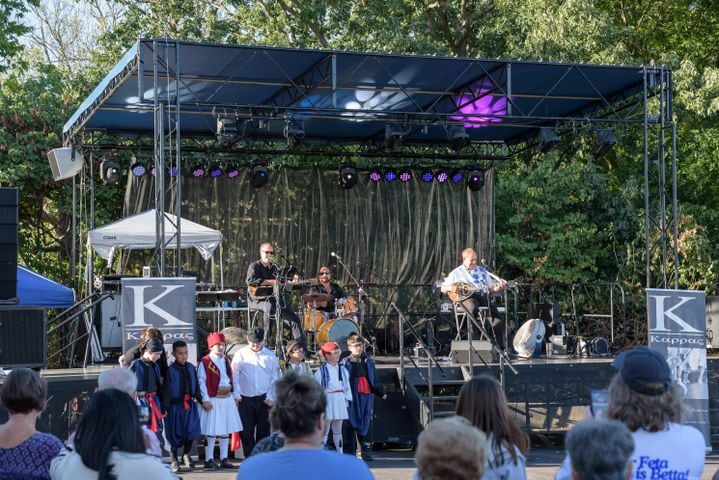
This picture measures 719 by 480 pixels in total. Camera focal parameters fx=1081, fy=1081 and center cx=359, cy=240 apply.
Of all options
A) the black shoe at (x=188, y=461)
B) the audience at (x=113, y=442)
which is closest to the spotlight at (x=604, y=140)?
the black shoe at (x=188, y=461)

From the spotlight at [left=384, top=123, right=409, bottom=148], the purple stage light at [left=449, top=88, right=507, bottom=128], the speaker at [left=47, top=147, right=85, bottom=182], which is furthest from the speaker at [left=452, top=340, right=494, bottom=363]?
the speaker at [left=47, top=147, right=85, bottom=182]

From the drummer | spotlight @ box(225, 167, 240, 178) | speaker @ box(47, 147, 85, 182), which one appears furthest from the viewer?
spotlight @ box(225, 167, 240, 178)

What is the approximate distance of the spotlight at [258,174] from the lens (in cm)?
1944

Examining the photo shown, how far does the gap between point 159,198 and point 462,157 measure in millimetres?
8866

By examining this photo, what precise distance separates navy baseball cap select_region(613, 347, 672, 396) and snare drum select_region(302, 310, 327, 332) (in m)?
11.5

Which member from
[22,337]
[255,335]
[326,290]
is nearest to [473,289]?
[326,290]

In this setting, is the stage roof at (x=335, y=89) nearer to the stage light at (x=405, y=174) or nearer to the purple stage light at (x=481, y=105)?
the purple stage light at (x=481, y=105)

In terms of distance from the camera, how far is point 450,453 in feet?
11.7

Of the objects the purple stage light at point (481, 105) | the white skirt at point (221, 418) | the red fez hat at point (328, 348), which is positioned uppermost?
the purple stage light at point (481, 105)

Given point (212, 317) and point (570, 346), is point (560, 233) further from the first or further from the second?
point (212, 317)

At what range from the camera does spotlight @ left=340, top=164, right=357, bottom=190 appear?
2012cm

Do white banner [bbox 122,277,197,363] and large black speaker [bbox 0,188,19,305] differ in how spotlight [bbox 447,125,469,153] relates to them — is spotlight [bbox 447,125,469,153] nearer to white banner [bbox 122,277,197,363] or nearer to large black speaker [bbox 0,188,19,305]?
white banner [bbox 122,277,197,363]

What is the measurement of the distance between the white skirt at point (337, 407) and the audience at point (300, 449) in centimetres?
851

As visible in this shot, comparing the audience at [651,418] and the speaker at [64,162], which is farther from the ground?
the speaker at [64,162]
